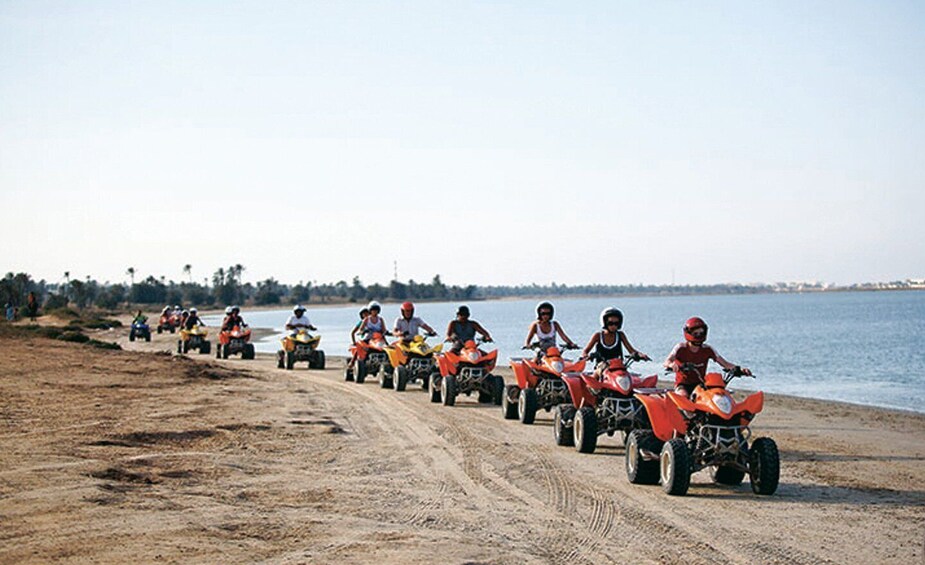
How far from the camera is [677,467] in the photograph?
34.0ft

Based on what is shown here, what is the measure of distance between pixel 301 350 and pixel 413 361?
9231mm

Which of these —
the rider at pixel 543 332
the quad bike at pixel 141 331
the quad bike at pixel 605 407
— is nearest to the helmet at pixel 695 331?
the quad bike at pixel 605 407

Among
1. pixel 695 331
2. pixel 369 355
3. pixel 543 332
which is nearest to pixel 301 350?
pixel 369 355

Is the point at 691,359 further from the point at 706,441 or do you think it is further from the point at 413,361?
the point at 413,361

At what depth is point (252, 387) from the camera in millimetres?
22828

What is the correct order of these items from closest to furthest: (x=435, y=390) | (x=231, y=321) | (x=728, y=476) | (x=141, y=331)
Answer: (x=728, y=476)
(x=435, y=390)
(x=231, y=321)
(x=141, y=331)

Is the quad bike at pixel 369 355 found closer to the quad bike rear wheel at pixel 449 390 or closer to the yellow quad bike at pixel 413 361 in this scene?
the yellow quad bike at pixel 413 361

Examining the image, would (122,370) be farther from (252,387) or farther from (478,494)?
(478,494)

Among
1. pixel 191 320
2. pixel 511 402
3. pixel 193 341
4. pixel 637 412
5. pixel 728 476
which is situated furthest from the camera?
pixel 191 320

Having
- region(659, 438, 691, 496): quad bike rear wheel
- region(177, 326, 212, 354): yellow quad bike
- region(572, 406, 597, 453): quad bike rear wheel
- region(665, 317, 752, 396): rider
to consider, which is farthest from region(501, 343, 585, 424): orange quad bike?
region(177, 326, 212, 354): yellow quad bike

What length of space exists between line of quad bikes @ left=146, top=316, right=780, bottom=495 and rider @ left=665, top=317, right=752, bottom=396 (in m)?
0.20

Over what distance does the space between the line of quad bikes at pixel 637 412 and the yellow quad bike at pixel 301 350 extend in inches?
385

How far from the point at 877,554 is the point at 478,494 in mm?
3902

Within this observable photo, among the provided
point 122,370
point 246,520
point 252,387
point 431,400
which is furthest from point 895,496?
point 122,370
